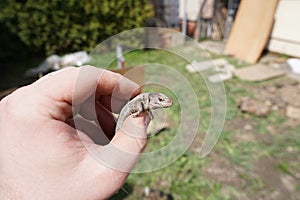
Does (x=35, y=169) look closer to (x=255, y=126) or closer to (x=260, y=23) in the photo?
(x=255, y=126)

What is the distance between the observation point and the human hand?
1213 millimetres

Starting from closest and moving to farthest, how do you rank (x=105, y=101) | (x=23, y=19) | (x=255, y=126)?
(x=105, y=101) < (x=255, y=126) < (x=23, y=19)

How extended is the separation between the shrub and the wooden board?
279 centimetres

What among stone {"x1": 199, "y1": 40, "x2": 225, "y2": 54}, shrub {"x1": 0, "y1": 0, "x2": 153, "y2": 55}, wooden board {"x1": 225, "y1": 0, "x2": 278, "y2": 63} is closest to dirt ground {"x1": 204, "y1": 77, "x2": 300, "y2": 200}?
wooden board {"x1": 225, "y1": 0, "x2": 278, "y2": 63}

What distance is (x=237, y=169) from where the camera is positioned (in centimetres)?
326

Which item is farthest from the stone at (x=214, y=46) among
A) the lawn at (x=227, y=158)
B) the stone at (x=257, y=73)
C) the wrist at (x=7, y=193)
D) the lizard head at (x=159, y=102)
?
the wrist at (x=7, y=193)

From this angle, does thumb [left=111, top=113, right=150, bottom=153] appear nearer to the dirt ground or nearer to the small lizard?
the small lizard

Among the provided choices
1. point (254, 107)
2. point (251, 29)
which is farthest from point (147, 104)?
point (251, 29)

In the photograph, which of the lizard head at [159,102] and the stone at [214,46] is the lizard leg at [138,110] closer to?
the lizard head at [159,102]

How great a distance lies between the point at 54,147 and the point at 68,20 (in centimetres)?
637

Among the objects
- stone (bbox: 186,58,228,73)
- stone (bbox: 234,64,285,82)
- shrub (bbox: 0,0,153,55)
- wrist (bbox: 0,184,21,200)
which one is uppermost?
wrist (bbox: 0,184,21,200)

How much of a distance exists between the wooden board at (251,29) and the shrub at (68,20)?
279 centimetres

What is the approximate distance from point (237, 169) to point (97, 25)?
561 cm

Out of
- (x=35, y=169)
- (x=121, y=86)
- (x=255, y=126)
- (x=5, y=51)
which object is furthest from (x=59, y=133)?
(x=5, y=51)
